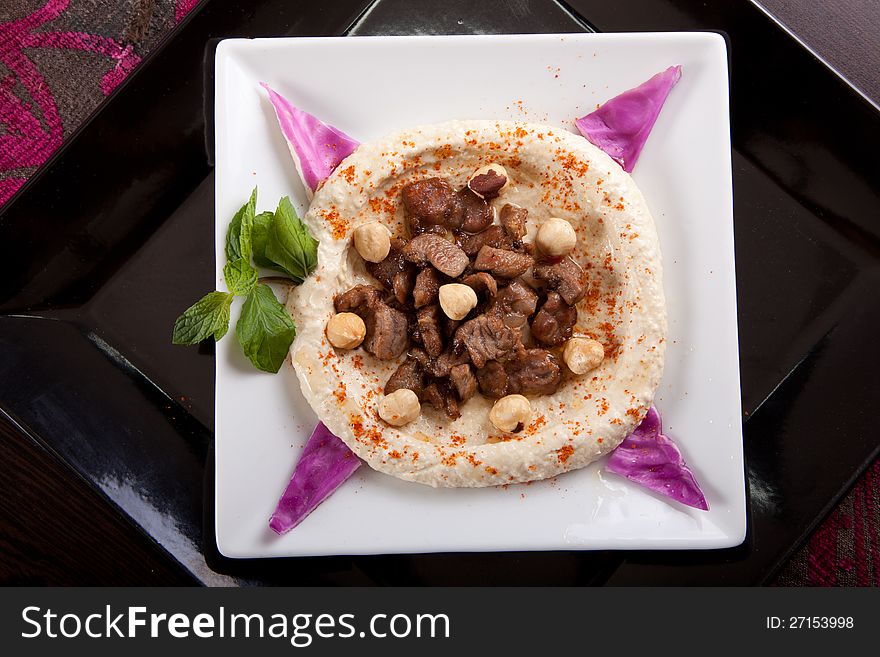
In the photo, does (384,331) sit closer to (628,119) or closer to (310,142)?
(310,142)

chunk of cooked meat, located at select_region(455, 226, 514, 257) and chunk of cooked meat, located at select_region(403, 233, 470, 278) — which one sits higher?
chunk of cooked meat, located at select_region(455, 226, 514, 257)

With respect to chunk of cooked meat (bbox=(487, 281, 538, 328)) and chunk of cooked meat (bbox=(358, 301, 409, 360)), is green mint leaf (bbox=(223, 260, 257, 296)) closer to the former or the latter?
chunk of cooked meat (bbox=(358, 301, 409, 360))

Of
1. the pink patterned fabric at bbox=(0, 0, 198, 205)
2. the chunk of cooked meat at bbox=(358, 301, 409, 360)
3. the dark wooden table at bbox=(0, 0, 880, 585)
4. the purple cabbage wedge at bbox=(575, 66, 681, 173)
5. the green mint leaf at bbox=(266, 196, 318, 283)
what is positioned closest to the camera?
the green mint leaf at bbox=(266, 196, 318, 283)

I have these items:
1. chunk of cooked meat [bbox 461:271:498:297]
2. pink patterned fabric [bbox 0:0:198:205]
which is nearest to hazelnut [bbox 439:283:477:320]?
chunk of cooked meat [bbox 461:271:498:297]

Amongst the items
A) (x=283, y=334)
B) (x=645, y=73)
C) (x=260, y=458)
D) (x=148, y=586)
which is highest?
(x=645, y=73)

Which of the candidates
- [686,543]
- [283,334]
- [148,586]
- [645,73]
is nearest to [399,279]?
[283,334]

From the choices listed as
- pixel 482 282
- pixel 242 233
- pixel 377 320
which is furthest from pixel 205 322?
pixel 482 282

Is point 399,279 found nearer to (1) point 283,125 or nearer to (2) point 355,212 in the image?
(2) point 355,212
